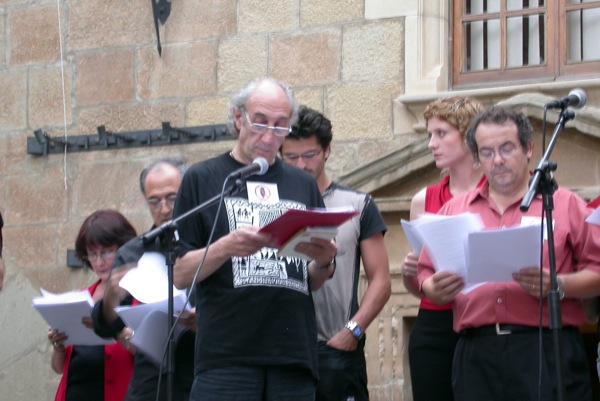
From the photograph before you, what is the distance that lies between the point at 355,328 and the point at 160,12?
325 cm

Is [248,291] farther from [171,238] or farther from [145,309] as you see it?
[145,309]

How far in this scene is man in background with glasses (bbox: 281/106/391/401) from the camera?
5676 mm

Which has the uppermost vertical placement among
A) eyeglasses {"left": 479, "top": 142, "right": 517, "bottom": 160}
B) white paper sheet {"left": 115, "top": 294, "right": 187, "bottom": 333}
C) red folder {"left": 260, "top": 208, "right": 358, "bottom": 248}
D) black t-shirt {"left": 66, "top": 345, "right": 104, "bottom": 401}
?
eyeglasses {"left": 479, "top": 142, "right": 517, "bottom": 160}

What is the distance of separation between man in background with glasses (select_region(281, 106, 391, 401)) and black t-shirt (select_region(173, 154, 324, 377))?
65cm

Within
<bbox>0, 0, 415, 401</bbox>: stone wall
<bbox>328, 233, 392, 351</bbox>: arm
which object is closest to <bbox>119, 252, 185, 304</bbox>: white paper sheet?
<bbox>328, 233, 392, 351</bbox>: arm

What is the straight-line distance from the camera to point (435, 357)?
5598mm

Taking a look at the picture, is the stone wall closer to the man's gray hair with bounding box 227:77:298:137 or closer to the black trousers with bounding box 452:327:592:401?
the man's gray hair with bounding box 227:77:298:137

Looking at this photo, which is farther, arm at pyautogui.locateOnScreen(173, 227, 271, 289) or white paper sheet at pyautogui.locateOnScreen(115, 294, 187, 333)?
white paper sheet at pyautogui.locateOnScreen(115, 294, 187, 333)

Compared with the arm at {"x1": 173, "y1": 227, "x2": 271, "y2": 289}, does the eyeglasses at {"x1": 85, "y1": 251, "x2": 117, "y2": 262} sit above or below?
below

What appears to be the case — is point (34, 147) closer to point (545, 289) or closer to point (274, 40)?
point (274, 40)

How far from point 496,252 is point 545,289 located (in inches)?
9.4

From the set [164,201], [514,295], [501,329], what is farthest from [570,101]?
[164,201]

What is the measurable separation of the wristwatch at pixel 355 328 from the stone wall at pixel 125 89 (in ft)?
6.50

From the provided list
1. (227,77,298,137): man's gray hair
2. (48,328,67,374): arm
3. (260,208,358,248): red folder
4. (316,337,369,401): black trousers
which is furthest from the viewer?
(48,328,67,374): arm
